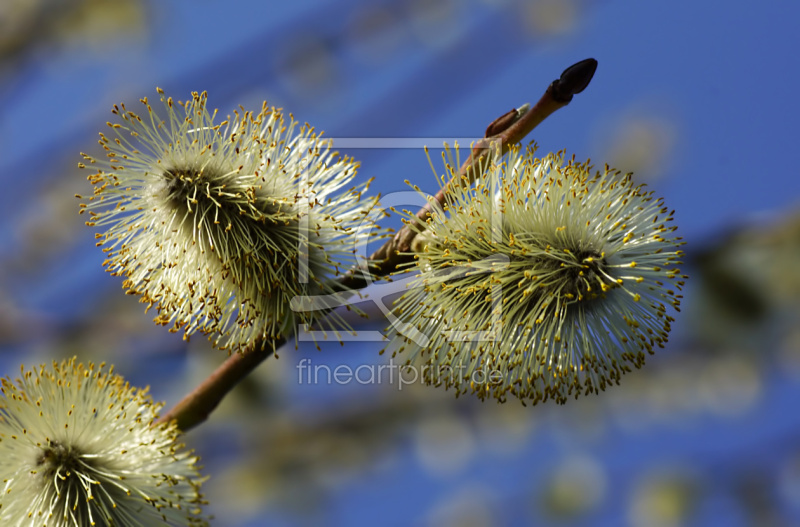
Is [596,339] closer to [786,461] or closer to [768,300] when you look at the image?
[768,300]

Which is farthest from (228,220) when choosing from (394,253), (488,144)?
(488,144)

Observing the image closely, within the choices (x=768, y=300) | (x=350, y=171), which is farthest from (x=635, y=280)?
(x=768, y=300)

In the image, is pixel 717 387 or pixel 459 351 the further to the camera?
pixel 717 387

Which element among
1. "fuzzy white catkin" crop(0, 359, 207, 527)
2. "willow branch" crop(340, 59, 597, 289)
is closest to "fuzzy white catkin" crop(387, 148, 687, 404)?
"willow branch" crop(340, 59, 597, 289)

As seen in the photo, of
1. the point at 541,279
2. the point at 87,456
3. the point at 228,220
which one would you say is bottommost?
the point at 87,456

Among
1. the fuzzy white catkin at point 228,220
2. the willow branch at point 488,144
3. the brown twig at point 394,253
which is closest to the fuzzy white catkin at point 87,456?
the brown twig at point 394,253

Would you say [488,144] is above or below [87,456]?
above

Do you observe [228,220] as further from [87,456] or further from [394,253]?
[87,456]
